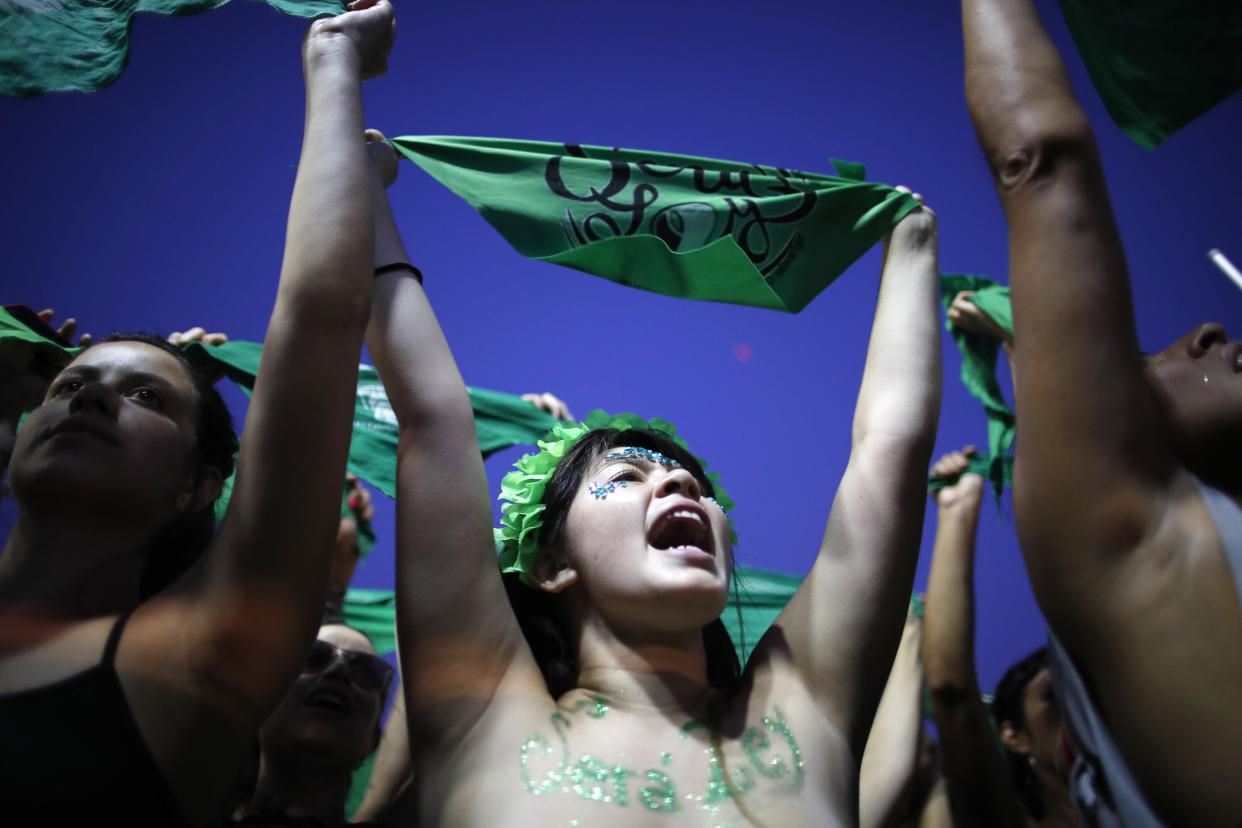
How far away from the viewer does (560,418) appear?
13.4 ft

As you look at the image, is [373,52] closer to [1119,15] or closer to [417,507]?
[417,507]

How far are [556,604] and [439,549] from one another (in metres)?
0.47

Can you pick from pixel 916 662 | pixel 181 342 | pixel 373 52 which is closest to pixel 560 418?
pixel 181 342

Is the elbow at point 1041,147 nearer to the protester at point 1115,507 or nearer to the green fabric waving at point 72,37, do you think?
the protester at point 1115,507

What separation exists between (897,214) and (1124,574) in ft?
4.32

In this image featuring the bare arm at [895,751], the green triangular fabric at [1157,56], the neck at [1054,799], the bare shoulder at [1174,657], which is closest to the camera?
the bare shoulder at [1174,657]

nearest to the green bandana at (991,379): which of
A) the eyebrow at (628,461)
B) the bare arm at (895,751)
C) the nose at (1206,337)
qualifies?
the bare arm at (895,751)

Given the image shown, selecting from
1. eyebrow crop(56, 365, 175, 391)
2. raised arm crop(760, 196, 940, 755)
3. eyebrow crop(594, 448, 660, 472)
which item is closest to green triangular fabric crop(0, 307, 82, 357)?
eyebrow crop(56, 365, 175, 391)

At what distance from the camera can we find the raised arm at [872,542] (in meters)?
1.84

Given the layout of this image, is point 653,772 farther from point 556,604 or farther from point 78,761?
point 78,761

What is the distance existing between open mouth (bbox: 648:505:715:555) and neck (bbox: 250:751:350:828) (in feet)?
4.28

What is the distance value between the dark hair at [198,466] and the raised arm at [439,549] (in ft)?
1.34

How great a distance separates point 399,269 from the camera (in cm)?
200

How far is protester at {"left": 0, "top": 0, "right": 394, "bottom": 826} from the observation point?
4.67 feet
